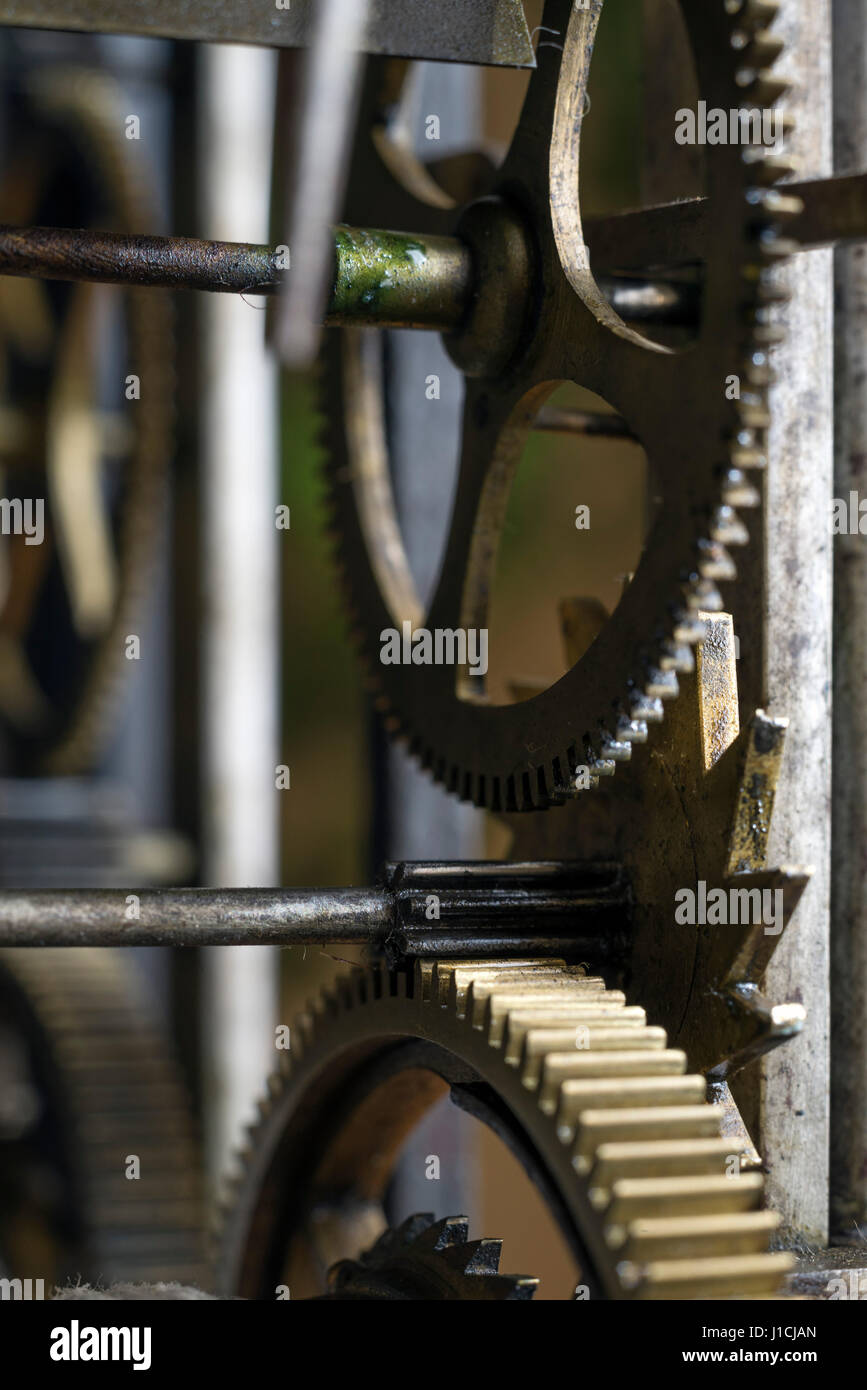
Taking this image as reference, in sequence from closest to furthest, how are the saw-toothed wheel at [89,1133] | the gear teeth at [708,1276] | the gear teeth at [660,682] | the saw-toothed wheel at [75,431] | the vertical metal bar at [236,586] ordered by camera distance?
the gear teeth at [708,1276] < the gear teeth at [660,682] < the saw-toothed wheel at [89,1133] < the saw-toothed wheel at [75,431] < the vertical metal bar at [236,586]

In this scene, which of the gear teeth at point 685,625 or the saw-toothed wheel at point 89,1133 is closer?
the gear teeth at point 685,625

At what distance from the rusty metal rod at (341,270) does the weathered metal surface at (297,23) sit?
9 centimetres

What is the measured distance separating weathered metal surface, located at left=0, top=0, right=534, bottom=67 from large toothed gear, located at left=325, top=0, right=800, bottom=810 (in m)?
0.03

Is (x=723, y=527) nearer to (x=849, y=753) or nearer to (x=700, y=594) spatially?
(x=700, y=594)

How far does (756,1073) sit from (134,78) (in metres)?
2.08

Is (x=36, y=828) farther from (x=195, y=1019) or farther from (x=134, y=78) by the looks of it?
(x=134, y=78)

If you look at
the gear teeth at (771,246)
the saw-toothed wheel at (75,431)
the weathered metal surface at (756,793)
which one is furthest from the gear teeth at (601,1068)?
the saw-toothed wheel at (75,431)

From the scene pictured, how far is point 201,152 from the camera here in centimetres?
243

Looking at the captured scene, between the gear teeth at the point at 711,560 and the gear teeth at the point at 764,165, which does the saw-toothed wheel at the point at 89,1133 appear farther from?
the gear teeth at the point at 764,165

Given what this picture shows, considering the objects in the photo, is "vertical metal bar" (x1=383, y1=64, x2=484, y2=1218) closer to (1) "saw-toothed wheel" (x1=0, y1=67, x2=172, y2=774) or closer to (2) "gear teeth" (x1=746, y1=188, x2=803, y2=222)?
(1) "saw-toothed wheel" (x1=0, y1=67, x2=172, y2=774)

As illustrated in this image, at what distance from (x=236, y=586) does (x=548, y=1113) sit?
1877mm

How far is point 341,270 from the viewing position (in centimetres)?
80

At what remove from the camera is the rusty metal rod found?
767 millimetres

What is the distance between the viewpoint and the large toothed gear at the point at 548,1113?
0.60 meters
